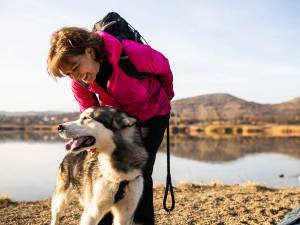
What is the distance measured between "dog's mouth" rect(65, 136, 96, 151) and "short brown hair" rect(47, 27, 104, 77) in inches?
24.9

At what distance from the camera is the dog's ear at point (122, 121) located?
394 centimetres

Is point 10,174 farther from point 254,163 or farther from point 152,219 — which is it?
point 152,219

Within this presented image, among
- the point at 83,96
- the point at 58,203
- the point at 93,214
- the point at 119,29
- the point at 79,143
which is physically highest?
the point at 119,29

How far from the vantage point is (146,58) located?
3.76 metres

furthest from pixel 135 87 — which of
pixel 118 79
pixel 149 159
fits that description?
pixel 149 159

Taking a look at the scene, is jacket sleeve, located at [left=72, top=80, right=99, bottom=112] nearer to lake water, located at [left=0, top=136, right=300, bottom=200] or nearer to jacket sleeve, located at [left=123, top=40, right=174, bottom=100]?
jacket sleeve, located at [left=123, top=40, right=174, bottom=100]

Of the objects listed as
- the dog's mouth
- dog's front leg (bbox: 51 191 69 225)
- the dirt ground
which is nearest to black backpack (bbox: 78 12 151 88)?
the dog's mouth

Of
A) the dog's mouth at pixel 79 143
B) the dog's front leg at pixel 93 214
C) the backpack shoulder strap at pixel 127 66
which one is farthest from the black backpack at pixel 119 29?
the dog's front leg at pixel 93 214

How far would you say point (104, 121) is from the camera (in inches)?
154

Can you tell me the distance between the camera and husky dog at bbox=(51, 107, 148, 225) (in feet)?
12.6

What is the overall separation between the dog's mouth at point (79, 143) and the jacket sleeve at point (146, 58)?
764mm

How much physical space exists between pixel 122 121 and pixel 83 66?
0.65 metres

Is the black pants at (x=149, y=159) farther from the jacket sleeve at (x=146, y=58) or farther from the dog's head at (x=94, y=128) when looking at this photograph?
the jacket sleeve at (x=146, y=58)

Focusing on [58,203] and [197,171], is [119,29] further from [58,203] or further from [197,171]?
[197,171]
